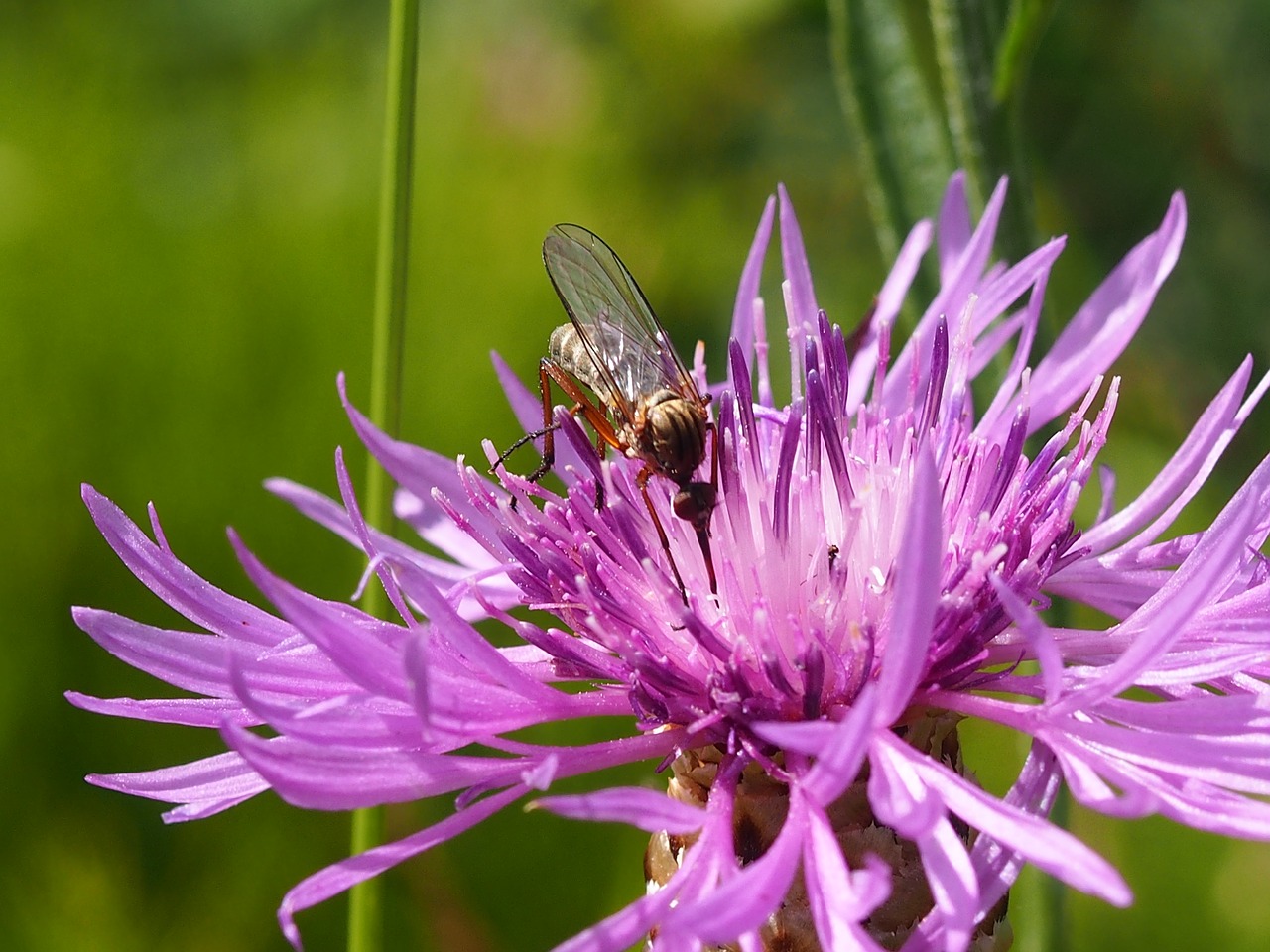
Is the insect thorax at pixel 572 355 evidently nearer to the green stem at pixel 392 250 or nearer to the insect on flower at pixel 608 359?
the insect on flower at pixel 608 359

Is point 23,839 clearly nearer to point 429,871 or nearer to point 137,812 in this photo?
point 137,812

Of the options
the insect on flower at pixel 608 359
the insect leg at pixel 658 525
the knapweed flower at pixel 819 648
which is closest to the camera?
the knapweed flower at pixel 819 648

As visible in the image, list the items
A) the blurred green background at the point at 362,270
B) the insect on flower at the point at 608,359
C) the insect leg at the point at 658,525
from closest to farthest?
1. the insect leg at the point at 658,525
2. the insect on flower at the point at 608,359
3. the blurred green background at the point at 362,270

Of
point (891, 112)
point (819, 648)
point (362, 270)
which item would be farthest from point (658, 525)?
point (362, 270)

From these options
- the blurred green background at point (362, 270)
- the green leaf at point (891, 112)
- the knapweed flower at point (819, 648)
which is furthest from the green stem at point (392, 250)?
the blurred green background at point (362, 270)

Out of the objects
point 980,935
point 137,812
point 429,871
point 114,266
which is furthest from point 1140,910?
point 114,266

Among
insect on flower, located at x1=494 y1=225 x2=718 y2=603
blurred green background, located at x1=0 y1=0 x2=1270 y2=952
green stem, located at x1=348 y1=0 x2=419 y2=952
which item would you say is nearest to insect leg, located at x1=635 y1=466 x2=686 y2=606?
insect on flower, located at x1=494 y1=225 x2=718 y2=603
